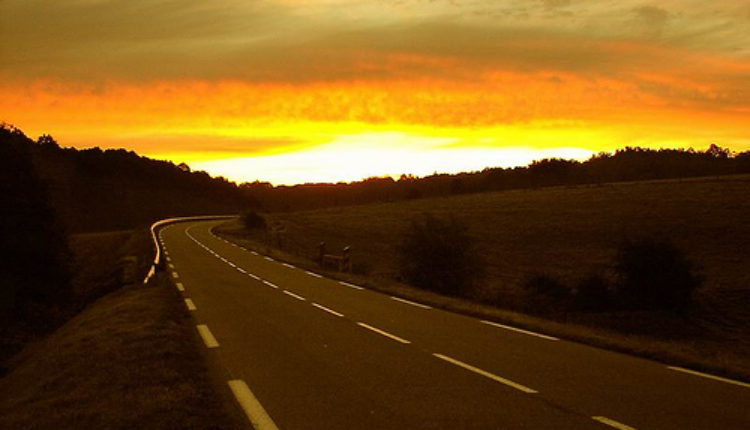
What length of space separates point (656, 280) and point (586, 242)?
22.2 m

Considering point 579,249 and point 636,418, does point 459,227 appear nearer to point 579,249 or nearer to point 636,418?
point 579,249

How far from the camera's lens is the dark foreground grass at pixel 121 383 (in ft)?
20.2

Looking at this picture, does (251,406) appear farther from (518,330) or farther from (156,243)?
(156,243)

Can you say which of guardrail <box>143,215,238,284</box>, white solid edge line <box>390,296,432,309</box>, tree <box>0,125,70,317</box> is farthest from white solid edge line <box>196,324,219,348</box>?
→ tree <box>0,125,70,317</box>

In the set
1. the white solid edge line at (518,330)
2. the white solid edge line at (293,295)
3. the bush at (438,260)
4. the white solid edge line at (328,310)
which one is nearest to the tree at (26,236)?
the white solid edge line at (293,295)

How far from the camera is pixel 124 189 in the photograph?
416 ft

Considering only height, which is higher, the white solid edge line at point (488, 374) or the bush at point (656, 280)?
the white solid edge line at point (488, 374)

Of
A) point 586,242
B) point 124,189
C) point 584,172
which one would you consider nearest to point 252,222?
point 586,242

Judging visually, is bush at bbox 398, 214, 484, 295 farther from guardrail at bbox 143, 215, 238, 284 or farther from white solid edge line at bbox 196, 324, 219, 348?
white solid edge line at bbox 196, 324, 219, 348

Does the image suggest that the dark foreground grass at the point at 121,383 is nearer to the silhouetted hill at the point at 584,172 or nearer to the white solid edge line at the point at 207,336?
the white solid edge line at the point at 207,336

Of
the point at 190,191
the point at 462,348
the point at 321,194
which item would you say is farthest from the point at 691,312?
the point at 321,194

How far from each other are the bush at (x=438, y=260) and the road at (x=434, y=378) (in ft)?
53.6

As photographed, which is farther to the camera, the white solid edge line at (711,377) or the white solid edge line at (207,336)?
the white solid edge line at (207,336)

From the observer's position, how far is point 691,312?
31.6 meters
